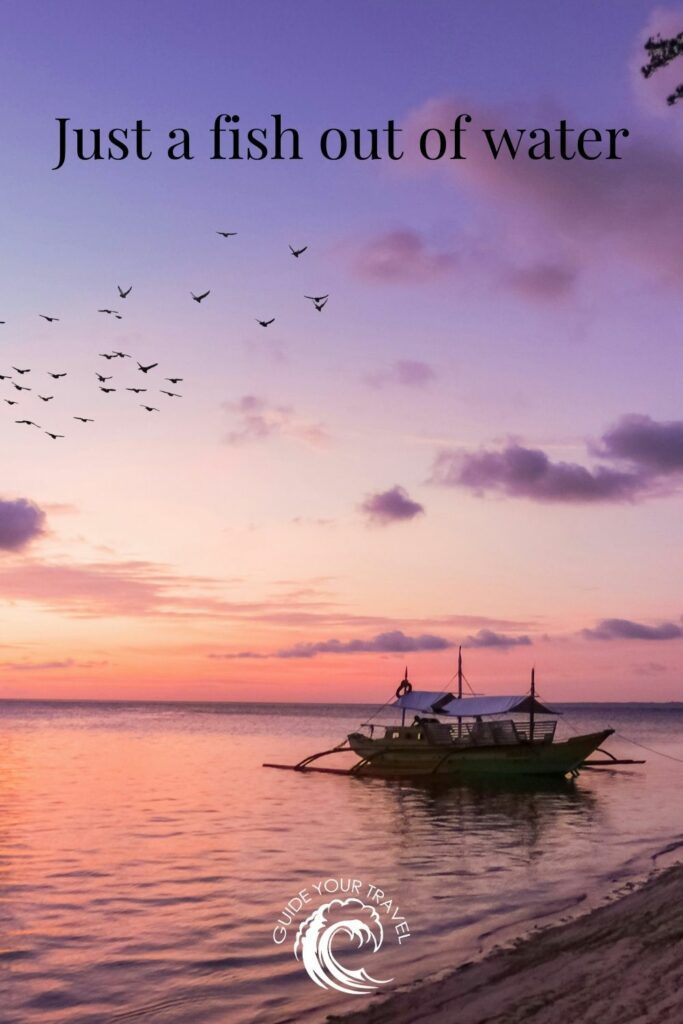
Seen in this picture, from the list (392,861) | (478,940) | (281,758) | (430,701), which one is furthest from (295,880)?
(281,758)

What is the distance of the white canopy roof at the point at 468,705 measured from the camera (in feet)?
194

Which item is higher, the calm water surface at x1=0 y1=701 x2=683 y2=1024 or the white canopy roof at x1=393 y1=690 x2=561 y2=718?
the white canopy roof at x1=393 y1=690 x2=561 y2=718

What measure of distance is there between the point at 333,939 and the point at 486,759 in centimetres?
3765

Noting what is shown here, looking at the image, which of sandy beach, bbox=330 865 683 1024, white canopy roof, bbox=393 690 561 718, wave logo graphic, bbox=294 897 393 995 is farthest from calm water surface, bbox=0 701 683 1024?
white canopy roof, bbox=393 690 561 718

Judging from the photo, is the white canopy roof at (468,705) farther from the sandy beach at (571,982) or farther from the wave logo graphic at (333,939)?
the sandy beach at (571,982)

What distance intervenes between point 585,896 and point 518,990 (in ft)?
40.0

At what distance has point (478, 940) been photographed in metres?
20.9

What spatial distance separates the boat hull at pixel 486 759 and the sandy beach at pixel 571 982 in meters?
37.7

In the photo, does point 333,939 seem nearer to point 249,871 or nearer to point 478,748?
point 249,871

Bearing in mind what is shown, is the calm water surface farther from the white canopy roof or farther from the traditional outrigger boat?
the white canopy roof

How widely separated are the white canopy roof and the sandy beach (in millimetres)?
39379

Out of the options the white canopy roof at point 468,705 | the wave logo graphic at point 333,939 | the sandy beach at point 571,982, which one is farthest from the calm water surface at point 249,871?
the white canopy roof at point 468,705

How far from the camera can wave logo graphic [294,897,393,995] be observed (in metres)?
17.8

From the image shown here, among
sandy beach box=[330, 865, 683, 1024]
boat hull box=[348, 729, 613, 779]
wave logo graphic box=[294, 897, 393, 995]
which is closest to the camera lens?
sandy beach box=[330, 865, 683, 1024]
